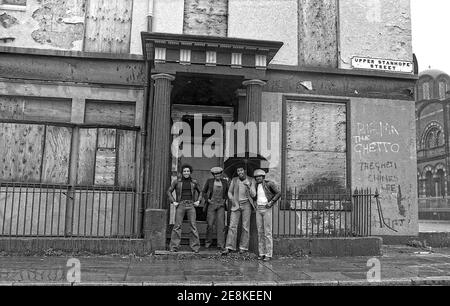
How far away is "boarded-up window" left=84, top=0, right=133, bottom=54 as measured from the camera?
464 inches

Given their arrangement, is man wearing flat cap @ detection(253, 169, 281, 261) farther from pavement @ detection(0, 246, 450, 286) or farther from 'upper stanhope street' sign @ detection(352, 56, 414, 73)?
'upper stanhope street' sign @ detection(352, 56, 414, 73)

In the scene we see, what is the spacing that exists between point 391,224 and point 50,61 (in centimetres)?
1021

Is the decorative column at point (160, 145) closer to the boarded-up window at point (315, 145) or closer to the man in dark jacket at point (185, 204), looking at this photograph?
the man in dark jacket at point (185, 204)

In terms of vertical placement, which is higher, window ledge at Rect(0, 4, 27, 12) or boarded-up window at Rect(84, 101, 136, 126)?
window ledge at Rect(0, 4, 27, 12)

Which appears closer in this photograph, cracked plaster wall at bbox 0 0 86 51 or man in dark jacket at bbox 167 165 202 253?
man in dark jacket at bbox 167 165 202 253

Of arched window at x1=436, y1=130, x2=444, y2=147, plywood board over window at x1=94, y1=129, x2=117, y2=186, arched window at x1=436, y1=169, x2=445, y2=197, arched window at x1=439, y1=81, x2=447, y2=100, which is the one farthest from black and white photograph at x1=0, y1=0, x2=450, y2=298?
arched window at x1=439, y1=81, x2=447, y2=100

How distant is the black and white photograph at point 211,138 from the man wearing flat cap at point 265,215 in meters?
0.03

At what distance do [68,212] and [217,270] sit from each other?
4.71m

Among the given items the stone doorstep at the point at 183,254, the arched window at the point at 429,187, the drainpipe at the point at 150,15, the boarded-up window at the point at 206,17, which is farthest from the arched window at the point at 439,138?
the stone doorstep at the point at 183,254

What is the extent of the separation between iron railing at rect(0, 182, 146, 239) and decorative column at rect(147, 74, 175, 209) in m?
0.86

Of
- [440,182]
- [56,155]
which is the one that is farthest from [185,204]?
[440,182]

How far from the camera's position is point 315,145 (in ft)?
40.4

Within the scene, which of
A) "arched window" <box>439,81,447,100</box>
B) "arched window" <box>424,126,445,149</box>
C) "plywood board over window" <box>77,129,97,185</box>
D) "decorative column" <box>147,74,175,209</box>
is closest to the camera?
"decorative column" <box>147,74,175,209</box>

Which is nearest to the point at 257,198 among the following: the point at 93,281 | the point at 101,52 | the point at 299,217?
the point at 299,217
